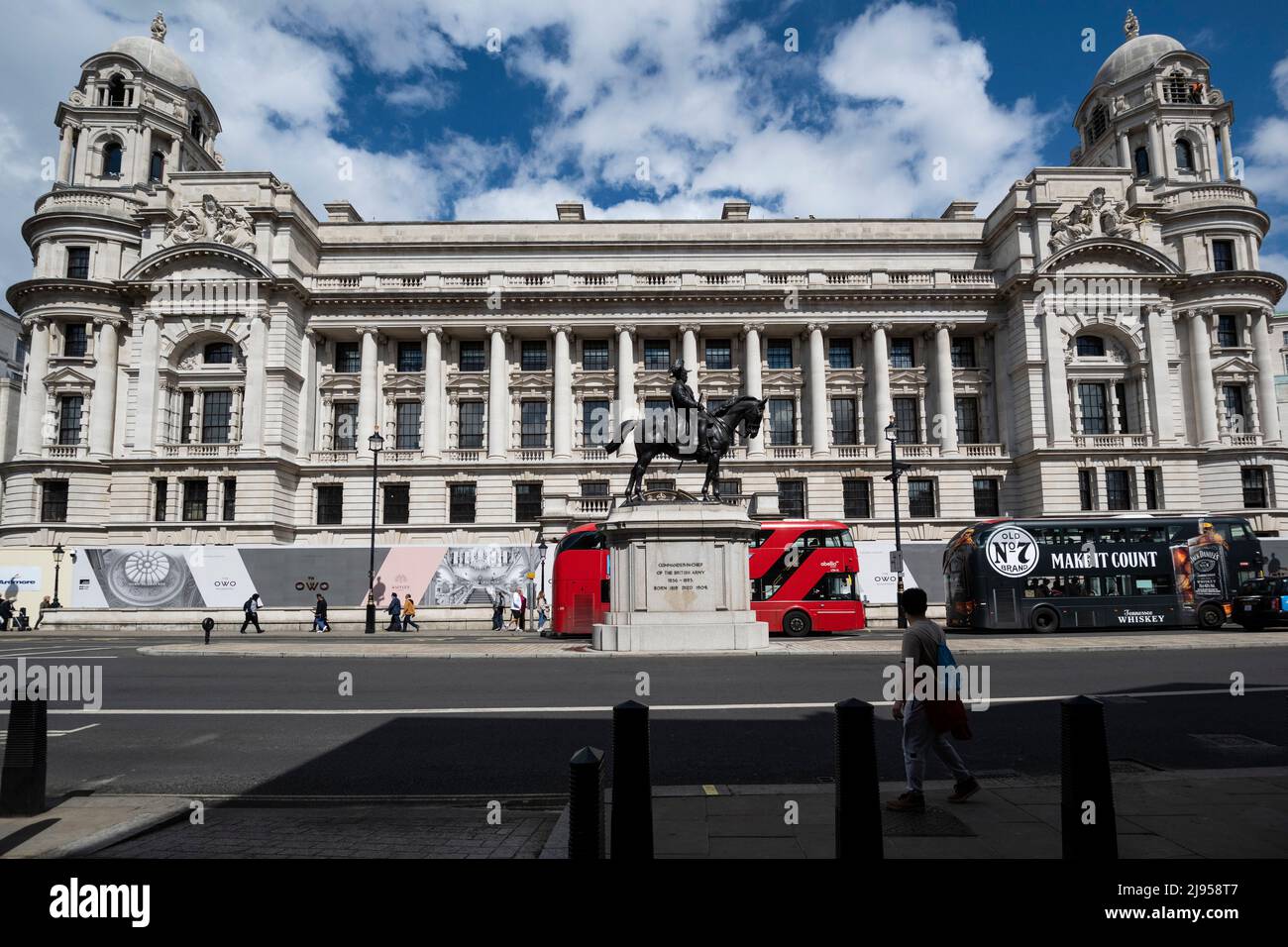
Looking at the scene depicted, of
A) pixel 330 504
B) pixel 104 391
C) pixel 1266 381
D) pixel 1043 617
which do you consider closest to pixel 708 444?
pixel 1043 617

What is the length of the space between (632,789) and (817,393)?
42154mm

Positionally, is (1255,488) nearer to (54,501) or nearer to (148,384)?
(148,384)

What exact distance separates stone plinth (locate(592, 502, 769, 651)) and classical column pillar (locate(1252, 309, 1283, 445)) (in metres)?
42.0

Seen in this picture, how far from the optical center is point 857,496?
43531mm

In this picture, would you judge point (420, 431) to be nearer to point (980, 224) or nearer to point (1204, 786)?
point (980, 224)

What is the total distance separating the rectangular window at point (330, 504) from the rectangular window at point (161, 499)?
752 centimetres

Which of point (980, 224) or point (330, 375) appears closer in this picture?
point (330, 375)

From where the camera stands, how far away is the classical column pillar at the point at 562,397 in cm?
4366

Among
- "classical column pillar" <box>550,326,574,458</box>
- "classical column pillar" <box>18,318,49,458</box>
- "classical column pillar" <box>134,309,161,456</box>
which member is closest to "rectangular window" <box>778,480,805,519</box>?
"classical column pillar" <box>550,326,574,458</box>

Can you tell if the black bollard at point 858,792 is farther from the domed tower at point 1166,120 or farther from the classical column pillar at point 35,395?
the domed tower at point 1166,120
